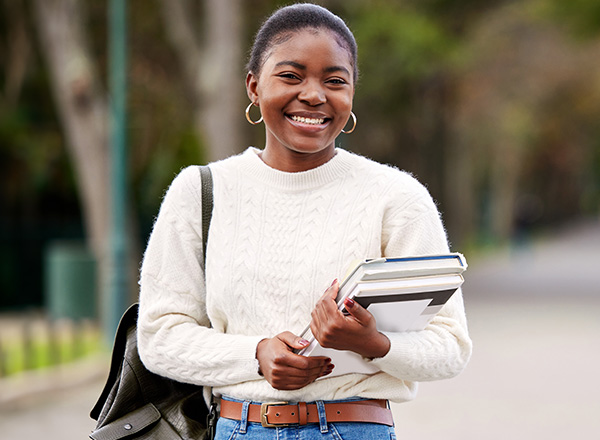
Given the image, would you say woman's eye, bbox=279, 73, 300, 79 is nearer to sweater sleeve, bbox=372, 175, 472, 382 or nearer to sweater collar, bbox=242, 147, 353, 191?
sweater collar, bbox=242, 147, 353, 191

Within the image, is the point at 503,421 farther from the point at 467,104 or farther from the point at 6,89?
the point at 467,104

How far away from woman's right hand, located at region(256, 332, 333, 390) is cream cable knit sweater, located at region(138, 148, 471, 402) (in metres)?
0.07

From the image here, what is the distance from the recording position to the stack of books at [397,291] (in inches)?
85.5

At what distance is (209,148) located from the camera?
44.5 feet

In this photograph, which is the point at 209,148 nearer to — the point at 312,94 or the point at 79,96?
the point at 79,96

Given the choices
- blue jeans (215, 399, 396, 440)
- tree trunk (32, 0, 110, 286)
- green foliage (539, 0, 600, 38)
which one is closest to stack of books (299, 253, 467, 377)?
blue jeans (215, 399, 396, 440)

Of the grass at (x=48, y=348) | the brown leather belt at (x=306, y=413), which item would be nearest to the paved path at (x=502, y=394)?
the grass at (x=48, y=348)

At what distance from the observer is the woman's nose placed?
95.1 inches

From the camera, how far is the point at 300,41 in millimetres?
2445

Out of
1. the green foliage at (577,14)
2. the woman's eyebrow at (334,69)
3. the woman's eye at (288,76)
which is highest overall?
the green foliage at (577,14)

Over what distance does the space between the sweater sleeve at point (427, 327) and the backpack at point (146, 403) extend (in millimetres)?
456

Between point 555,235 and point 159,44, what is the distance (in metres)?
48.5

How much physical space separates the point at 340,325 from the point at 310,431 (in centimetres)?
32

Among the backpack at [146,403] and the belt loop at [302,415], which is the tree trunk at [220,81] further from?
the belt loop at [302,415]
